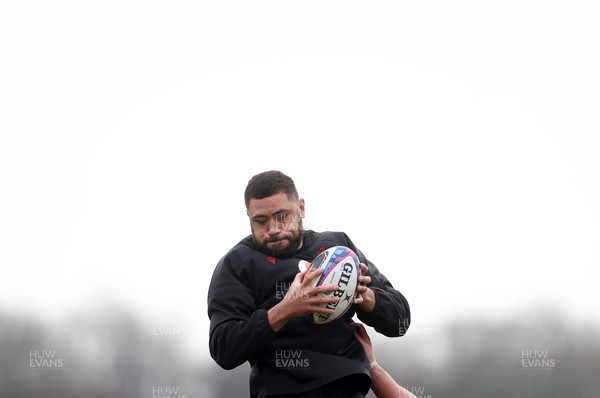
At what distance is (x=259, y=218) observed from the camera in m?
7.24

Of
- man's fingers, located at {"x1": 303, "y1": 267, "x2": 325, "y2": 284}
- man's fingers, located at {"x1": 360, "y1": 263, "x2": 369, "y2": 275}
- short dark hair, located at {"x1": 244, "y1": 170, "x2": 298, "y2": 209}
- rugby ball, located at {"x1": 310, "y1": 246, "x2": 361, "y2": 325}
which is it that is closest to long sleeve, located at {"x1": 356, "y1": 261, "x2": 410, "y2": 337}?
man's fingers, located at {"x1": 360, "y1": 263, "x2": 369, "y2": 275}

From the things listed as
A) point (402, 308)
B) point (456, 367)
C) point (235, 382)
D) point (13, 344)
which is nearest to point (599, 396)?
point (456, 367)

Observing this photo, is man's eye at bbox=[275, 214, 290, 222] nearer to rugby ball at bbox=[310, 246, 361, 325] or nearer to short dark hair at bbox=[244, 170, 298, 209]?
short dark hair at bbox=[244, 170, 298, 209]

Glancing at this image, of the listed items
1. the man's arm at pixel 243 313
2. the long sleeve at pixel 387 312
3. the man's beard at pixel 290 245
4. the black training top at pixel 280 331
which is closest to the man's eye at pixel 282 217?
the man's beard at pixel 290 245

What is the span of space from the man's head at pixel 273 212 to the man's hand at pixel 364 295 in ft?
1.96

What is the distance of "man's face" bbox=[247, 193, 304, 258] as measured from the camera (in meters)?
7.20

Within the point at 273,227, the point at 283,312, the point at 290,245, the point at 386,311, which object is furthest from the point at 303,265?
the point at 386,311

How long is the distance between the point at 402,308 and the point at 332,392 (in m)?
0.89

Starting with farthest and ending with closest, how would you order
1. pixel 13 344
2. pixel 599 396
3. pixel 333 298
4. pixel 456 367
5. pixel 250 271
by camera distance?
pixel 13 344
pixel 456 367
pixel 599 396
pixel 250 271
pixel 333 298

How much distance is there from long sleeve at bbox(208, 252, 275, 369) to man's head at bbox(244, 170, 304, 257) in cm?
36

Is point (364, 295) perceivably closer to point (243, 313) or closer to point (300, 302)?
point (300, 302)

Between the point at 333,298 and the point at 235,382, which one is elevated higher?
the point at 333,298

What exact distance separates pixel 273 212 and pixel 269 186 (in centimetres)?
21

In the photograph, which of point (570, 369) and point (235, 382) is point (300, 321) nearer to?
point (570, 369)
